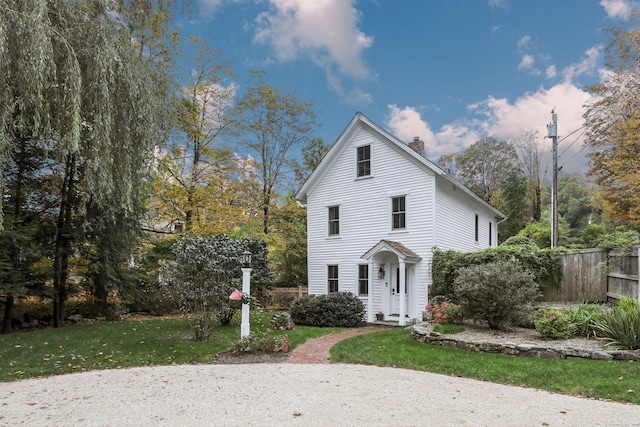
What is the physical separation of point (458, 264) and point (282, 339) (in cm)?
730

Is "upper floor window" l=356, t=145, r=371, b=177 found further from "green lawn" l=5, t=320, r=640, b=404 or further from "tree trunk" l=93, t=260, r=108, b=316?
"tree trunk" l=93, t=260, r=108, b=316

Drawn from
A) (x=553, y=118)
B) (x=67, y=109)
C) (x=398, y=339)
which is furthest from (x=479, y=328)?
(x=553, y=118)

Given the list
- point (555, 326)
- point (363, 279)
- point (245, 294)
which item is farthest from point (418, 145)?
point (245, 294)

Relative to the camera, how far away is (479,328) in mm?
9844

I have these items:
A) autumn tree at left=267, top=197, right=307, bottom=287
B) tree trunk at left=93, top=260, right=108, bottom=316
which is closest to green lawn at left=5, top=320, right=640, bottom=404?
tree trunk at left=93, top=260, right=108, bottom=316

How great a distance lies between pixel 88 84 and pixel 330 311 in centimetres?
972

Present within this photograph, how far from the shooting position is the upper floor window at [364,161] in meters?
15.4

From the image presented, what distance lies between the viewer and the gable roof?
1382cm

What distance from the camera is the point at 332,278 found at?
630 inches

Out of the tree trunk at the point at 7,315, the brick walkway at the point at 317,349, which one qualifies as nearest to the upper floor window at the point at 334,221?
the brick walkway at the point at 317,349

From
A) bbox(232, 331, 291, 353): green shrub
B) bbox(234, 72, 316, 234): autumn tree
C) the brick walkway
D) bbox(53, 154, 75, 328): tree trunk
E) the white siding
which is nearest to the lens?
the brick walkway

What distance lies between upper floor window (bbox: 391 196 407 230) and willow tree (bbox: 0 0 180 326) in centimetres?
916

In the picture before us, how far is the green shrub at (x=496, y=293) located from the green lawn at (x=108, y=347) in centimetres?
443

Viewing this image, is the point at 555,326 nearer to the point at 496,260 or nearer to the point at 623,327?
the point at 623,327
